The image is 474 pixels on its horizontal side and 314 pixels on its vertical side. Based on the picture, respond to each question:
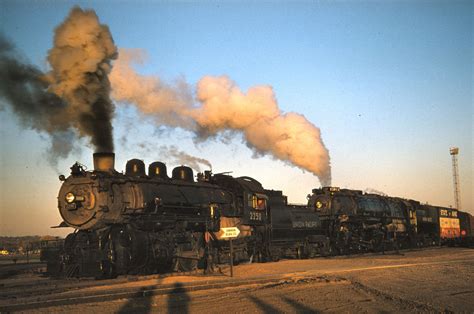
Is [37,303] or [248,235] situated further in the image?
[248,235]

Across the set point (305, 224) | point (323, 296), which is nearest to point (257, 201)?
point (305, 224)

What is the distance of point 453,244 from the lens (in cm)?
4234

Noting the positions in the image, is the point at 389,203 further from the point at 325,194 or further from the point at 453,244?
the point at 453,244

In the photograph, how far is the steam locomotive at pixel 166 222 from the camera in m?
16.1

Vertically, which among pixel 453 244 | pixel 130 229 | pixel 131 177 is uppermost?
pixel 131 177

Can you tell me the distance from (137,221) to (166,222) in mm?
1150

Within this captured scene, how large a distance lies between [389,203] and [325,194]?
23.6 ft

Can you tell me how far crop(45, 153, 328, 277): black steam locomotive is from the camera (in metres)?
15.9

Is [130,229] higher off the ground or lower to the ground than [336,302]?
higher

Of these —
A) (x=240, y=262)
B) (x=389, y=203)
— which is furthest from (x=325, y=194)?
(x=240, y=262)

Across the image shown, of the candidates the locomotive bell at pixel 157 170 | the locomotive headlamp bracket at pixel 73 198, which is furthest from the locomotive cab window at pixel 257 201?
the locomotive headlamp bracket at pixel 73 198

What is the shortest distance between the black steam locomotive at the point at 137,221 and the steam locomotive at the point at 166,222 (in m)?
0.03

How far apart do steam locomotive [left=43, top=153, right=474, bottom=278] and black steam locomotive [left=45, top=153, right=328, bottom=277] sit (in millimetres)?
32

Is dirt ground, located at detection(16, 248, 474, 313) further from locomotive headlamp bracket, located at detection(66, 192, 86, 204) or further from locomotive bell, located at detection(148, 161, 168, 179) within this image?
locomotive bell, located at detection(148, 161, 168, 179)
